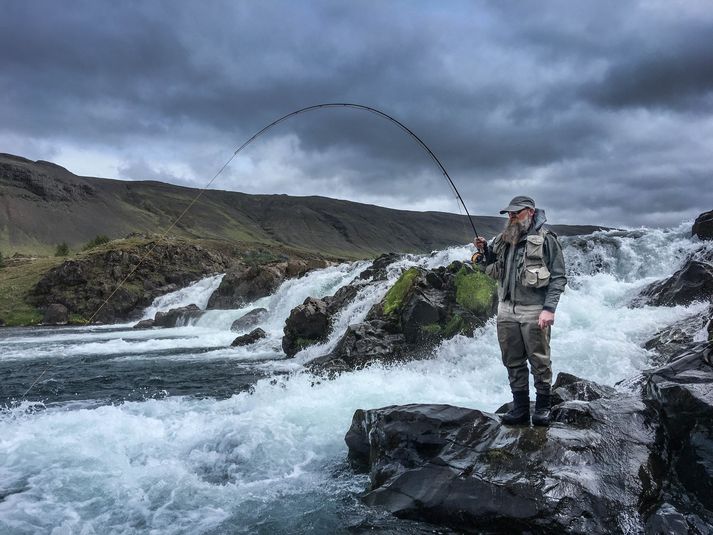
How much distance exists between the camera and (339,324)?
803 inches

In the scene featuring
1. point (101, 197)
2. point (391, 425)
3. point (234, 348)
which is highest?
point (101, 197)

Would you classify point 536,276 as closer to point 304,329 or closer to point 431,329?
point 431,329

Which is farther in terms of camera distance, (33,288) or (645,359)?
(33,288)

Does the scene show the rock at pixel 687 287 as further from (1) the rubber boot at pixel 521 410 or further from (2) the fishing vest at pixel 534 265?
(2) the fishing vest at pixel 534 265

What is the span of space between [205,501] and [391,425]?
2.90 meters

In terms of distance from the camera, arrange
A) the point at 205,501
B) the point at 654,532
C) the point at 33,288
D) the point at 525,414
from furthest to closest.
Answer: the point at 33,288 → the point at 205,501 → the point at 525,414 → the point at 654,532

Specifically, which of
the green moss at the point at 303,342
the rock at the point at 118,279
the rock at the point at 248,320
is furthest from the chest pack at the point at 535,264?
the rock at the point at 118,279

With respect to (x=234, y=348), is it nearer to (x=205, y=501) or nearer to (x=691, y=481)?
(x=205, y=501)

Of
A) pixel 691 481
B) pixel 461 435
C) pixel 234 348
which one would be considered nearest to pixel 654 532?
pixel 691 481

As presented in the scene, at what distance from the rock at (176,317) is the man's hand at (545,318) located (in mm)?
31380

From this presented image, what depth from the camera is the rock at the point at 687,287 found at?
48.4 feet

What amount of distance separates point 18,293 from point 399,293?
49.4 m

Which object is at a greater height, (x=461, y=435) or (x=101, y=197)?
(x=101, y=197)

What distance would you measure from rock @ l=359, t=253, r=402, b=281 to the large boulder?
17261 millimetres
